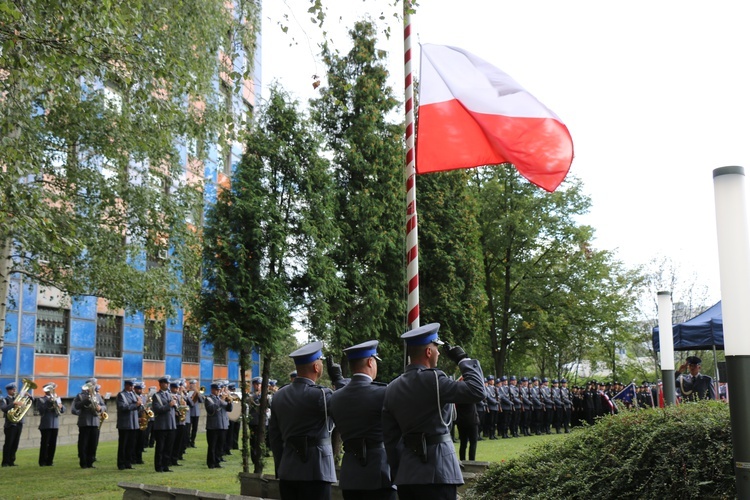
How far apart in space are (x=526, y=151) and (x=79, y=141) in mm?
10004

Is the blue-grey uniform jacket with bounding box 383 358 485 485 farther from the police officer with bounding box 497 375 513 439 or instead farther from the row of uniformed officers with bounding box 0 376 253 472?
the police officer with bounding box 497 375 513 439

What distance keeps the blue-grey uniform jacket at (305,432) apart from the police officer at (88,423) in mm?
11979

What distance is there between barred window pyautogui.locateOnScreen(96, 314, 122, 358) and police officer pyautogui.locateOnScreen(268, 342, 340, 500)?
2103cm

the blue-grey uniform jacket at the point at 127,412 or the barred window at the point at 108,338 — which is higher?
the barred window at the point at 108,338

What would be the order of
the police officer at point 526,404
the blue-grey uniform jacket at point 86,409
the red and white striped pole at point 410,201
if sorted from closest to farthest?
1. the red and white striped pole at point 410,201
2. the blue-grey uniform jacket at point 86,409
3. the police officer at point 526,404

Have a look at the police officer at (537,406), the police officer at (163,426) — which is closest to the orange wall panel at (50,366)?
the police officer at (163,426)

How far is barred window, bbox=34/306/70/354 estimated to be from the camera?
78.2 feet

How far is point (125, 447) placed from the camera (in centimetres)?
1669

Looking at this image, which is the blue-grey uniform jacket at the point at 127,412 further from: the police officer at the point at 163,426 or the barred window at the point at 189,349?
the barred window at the point at 189,349

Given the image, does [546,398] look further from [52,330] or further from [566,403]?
[52,330]

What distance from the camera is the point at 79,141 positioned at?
15250 millimetres

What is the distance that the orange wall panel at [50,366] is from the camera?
23.6 m

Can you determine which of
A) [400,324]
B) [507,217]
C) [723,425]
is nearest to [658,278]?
[507,217]

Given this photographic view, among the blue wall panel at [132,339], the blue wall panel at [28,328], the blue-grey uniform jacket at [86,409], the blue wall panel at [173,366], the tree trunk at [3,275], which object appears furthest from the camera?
the blue wall panel at [173,366]
